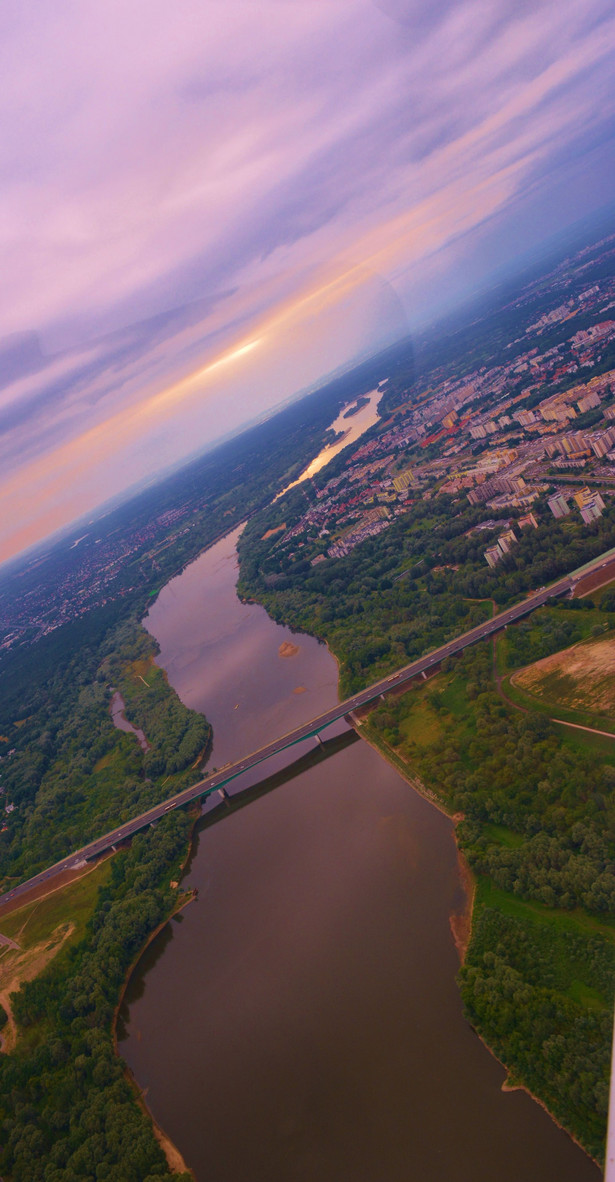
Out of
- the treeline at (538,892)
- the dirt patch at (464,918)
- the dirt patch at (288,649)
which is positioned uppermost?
the dirt patch at (288,649)

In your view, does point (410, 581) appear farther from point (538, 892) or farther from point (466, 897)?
point (538, 892)

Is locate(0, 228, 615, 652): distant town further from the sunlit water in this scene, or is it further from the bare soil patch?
the bare soil patch

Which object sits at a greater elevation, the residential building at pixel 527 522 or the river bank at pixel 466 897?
the residential building at pixel 527 522

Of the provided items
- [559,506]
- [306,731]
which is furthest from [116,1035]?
[559,506]

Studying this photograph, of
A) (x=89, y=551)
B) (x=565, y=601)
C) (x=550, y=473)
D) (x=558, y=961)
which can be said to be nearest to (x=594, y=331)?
(x=550, y=473)

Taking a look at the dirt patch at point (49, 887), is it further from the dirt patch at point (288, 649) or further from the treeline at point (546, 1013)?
the treeline at point (546, 1013)

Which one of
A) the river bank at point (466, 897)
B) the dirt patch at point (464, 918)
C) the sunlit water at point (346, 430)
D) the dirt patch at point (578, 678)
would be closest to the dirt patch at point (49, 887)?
the river bank at point (466, 897)

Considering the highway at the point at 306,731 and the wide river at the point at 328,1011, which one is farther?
the highway at the point at 306,731

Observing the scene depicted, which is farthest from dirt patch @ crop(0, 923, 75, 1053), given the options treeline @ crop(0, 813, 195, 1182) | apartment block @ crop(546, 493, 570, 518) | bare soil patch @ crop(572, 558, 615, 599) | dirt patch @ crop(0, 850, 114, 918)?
apartment block @ crop(546, 493, 570, 518)
